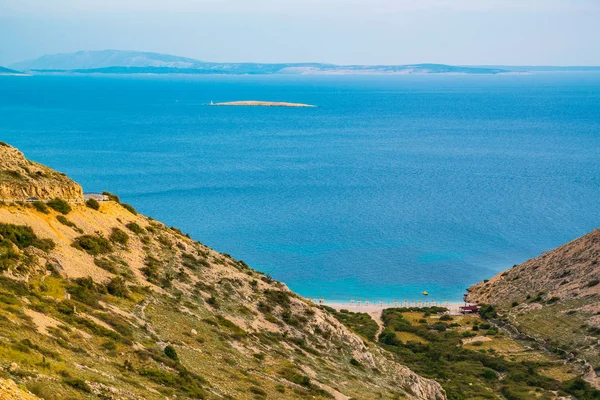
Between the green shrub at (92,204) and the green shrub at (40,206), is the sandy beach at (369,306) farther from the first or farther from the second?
the green shrub at (40,206)

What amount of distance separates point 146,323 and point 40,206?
868 centimetres

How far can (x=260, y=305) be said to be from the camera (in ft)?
131

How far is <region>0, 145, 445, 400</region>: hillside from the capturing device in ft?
76.8

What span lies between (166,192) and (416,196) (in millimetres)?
43490

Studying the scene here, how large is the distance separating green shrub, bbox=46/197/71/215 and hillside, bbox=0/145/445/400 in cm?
7

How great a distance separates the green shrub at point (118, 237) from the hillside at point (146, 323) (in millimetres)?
53

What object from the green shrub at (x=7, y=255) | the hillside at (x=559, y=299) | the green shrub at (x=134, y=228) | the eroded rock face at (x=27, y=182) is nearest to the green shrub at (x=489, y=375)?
the hillside at (x=559, y=299)

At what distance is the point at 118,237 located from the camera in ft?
125

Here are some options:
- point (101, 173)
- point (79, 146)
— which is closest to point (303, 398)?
point (101, 173)

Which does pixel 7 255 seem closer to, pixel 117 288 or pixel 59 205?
pixel 117 288

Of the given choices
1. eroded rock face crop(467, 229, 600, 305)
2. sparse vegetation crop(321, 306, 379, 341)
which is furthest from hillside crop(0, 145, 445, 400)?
eroded rock face crop(467, 229, 600, 305)

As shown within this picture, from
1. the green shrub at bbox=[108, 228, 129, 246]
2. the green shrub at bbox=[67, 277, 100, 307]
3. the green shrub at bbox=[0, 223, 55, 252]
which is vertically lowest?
the green shrub at bbox=[67, 277, 100, 307]

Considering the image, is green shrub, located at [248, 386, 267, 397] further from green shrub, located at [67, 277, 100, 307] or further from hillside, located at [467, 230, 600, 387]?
hillside, located at [467, 230, 600, 387]

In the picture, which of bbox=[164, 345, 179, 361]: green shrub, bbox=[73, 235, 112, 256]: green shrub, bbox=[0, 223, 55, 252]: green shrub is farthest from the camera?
bbox=[73, 235, 112, 256]: green shrub
